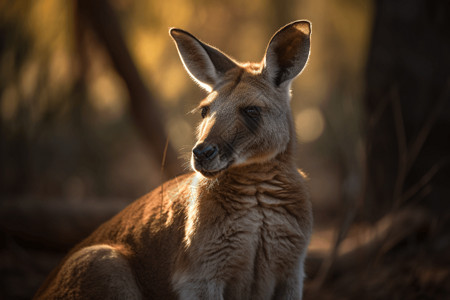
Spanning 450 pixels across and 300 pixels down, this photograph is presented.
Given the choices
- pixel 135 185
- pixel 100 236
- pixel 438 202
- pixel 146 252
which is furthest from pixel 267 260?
pixel 135 185

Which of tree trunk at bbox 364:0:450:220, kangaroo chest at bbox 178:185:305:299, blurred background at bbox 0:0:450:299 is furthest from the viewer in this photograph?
tree trunk at bbox 364:0:450:220

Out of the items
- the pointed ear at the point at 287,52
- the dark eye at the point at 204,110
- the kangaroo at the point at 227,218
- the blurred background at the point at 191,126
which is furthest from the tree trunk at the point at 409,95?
the dark eye at the point at 204,110

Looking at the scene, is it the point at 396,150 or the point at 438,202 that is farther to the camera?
the point at 396,150

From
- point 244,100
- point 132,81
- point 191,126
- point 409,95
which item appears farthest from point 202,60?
point 132,81

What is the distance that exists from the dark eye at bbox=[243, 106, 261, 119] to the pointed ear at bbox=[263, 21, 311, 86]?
40 cm

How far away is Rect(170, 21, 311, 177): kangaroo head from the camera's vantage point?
296 cm

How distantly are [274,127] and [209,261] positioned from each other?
1.14 metres

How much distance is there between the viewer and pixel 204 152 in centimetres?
279

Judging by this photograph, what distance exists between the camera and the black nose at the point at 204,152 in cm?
279

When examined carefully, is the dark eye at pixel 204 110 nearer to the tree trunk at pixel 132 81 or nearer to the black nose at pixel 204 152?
the black nose at pixel 204 152

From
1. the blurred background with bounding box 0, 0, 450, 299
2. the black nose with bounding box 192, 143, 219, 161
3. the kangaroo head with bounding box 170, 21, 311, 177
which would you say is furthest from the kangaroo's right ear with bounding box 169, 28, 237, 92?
the black nose with bounding box 192, 143, 219, 161

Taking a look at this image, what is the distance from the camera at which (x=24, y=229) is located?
6312 millimetres

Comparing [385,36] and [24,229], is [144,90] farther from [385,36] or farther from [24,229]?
[385,36]

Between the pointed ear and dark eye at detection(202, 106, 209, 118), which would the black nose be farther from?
the pointed ear
